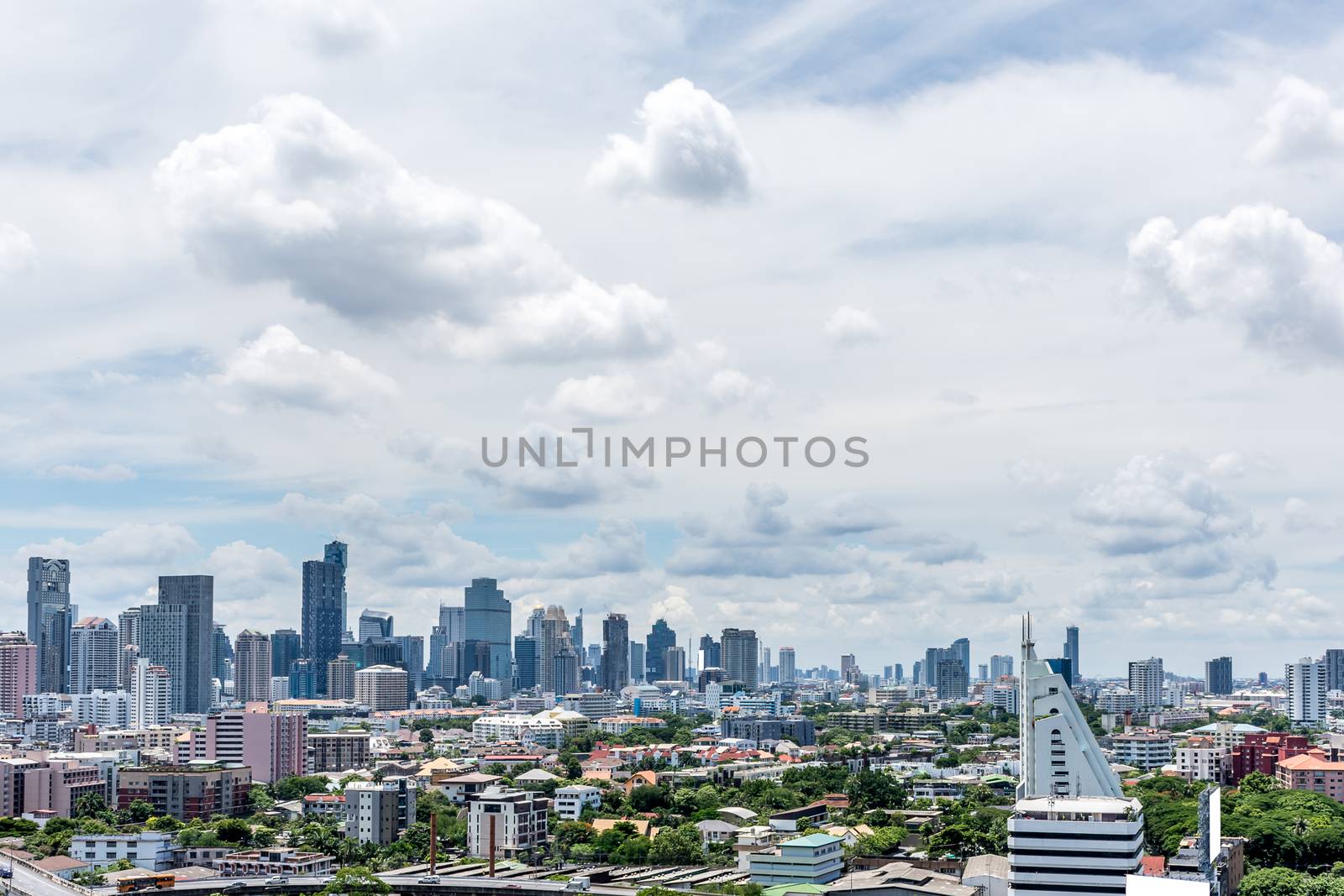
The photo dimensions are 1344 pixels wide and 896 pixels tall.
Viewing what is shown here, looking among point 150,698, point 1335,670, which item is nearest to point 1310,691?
point 1335,670

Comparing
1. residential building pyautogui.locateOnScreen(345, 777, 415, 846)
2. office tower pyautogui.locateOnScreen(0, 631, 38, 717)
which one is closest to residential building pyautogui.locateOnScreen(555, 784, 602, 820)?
residential building pyautogui.locateOnScreen(345, 777, 415, 846)

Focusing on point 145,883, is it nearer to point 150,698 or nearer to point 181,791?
point 181,791

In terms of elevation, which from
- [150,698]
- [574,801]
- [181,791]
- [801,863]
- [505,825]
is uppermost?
[801,863]

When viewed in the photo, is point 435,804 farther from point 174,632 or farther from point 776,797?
point 174,632

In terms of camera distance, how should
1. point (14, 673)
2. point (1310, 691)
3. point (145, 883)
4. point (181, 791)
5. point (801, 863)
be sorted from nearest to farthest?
point (145, 883) < point (801, 863) < point (181, 791) < point (14, 673) < point (1310, 691)

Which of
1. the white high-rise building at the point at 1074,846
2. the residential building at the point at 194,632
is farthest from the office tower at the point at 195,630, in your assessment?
the white high-rise building at the point at 1074,846

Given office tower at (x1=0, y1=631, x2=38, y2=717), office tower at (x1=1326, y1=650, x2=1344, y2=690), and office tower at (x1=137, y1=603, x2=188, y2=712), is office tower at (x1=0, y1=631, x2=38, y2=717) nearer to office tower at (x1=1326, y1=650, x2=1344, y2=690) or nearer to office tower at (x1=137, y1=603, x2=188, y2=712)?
office tower at (x1=137, y1=603, x2=188, y2=712)

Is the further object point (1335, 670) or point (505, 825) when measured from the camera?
point (1335, 670)

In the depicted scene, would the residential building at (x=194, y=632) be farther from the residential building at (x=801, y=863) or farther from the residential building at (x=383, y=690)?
the residential building at (x=801, y=863)
